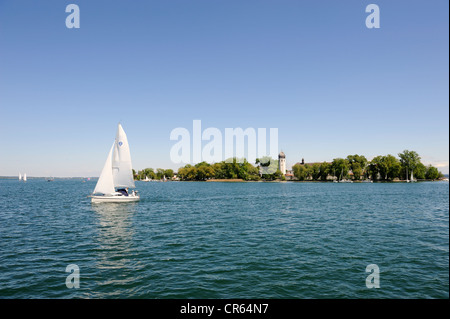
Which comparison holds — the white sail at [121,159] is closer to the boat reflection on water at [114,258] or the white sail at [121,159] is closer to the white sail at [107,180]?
the white sail at [107,180]

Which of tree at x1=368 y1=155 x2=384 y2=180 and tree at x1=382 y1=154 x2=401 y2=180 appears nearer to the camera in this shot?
tree at x1=382 y1=154 x2=401 y2=180

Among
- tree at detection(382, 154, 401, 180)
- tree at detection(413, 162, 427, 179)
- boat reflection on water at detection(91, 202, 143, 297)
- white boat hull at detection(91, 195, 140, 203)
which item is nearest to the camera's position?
boat reflection on water at detection(91, 202, 143, 297)

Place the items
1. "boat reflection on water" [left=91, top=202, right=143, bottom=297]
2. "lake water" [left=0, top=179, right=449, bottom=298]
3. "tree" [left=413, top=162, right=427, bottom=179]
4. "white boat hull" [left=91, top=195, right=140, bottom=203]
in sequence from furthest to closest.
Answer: "tree" [left=413, top=162, right=427, bottom=179] → "white boat hull" [left=91, top=195, right=140, bottom=203] → "boat reflection on water" [left=91, top=202, right=143, bottom=297] → "lake water" [left=0, top=179, right=449, bottom=298]

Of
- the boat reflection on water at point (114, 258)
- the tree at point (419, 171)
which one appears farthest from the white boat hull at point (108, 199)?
the tree at point (419, 171)

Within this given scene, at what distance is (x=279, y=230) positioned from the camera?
26625 mm

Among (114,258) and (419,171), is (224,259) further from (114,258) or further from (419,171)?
(419,171)

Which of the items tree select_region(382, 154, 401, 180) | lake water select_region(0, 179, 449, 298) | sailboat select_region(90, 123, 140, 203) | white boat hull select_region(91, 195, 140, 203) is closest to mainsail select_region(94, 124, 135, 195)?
sailboat select_region(90, 123, 140, 203)

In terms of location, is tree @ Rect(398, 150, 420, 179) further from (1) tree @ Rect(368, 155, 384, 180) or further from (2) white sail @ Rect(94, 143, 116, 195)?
(2) white sail @ Rect(94, 143, 116, 195)

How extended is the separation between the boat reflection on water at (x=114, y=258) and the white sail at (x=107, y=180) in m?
19.1

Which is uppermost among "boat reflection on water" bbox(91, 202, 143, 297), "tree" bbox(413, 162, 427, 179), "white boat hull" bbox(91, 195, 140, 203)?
"tree" bbox(413, 162, 427, 179)

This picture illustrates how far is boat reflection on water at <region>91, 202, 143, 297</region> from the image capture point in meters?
13.6

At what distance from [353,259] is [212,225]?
15926mm
